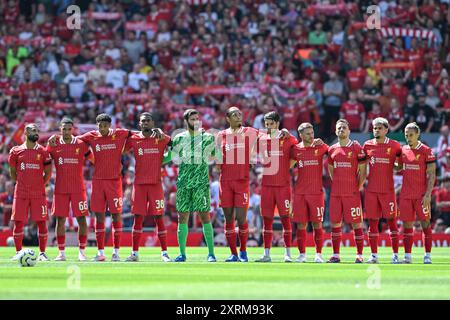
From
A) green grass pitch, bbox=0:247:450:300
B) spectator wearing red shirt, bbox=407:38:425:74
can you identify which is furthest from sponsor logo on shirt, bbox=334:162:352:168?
spectator wearing red shirt, bbox=407:38:425:74

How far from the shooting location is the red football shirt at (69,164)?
18703 mm

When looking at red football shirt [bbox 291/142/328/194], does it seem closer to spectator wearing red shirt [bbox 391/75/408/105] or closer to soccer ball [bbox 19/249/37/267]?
soccer ball [bbox 19/249/37/267]

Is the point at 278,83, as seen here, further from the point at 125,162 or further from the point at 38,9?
the point at 38,9

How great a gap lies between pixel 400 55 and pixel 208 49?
19.6 feet

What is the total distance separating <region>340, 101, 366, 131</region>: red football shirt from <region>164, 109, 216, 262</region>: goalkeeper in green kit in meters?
11.3

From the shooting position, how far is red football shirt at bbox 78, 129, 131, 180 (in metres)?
18.5

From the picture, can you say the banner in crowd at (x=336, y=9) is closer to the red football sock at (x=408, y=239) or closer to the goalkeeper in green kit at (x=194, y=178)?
the red football sock at (x=408, y=239)

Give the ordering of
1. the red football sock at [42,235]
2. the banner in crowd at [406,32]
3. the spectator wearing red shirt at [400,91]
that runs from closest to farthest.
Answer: the red football sock at [42,235], the spectator wearing red shirt at [400,91], the banner in crowd at [406,32]

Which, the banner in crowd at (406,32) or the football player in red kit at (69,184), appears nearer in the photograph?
the football player in red kit at (69,184)

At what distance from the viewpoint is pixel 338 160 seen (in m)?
18.2

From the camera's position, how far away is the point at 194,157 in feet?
59.4

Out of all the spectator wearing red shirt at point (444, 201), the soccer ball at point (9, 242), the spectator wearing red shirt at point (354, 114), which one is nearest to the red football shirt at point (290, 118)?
the spectator wearing red shirt at point (354, 114)

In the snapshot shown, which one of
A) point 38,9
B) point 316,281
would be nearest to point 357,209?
point 316,281

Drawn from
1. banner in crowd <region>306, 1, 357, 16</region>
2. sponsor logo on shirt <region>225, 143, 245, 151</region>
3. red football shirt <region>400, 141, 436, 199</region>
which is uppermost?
banner in crowd <region>306, 1, 357, 16</region>
